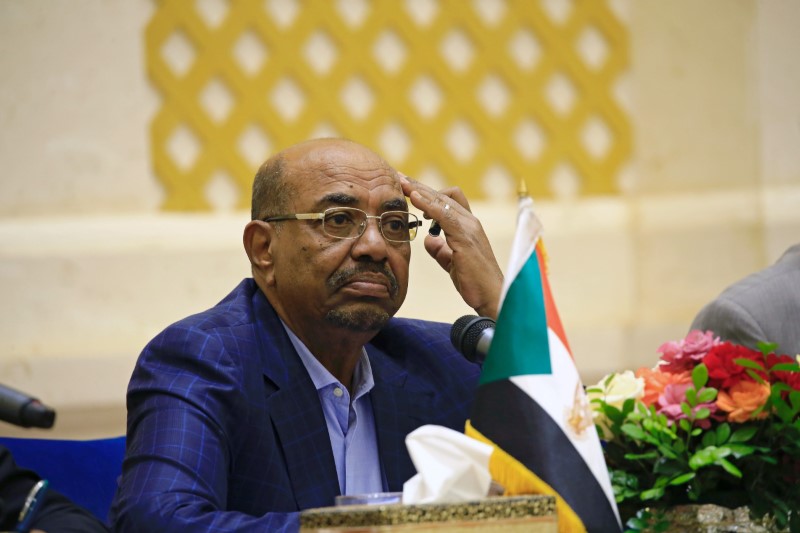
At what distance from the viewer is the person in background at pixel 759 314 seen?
3154mm

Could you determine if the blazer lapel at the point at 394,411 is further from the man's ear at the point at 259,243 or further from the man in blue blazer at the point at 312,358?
the man's ear at the point at 259,243

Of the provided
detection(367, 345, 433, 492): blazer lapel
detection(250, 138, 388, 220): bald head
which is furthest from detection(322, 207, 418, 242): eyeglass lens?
detection(367, 345, 433, 492): blazer lapel

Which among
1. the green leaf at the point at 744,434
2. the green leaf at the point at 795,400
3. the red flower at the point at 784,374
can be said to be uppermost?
the red flower at the point at 784,374

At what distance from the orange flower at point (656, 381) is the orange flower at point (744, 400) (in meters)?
0.09

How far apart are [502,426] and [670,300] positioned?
442 centimetres

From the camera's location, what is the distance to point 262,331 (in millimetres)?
2586

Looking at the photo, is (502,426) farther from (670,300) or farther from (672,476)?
(670,300)

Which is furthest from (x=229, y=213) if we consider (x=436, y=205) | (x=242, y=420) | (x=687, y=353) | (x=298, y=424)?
(x=687, y=353)

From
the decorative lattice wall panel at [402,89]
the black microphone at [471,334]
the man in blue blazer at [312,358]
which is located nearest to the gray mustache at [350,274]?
the man in blue blazer at [312,358]

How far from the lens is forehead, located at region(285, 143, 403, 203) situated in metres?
2.60

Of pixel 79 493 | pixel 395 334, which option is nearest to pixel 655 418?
pixel 395 334

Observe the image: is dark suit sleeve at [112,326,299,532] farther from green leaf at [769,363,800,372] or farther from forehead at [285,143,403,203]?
green leaf at [769,363,800,372]

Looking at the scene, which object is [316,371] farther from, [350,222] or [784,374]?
[784,374]

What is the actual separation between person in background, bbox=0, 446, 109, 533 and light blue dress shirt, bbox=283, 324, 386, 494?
0.70 m
